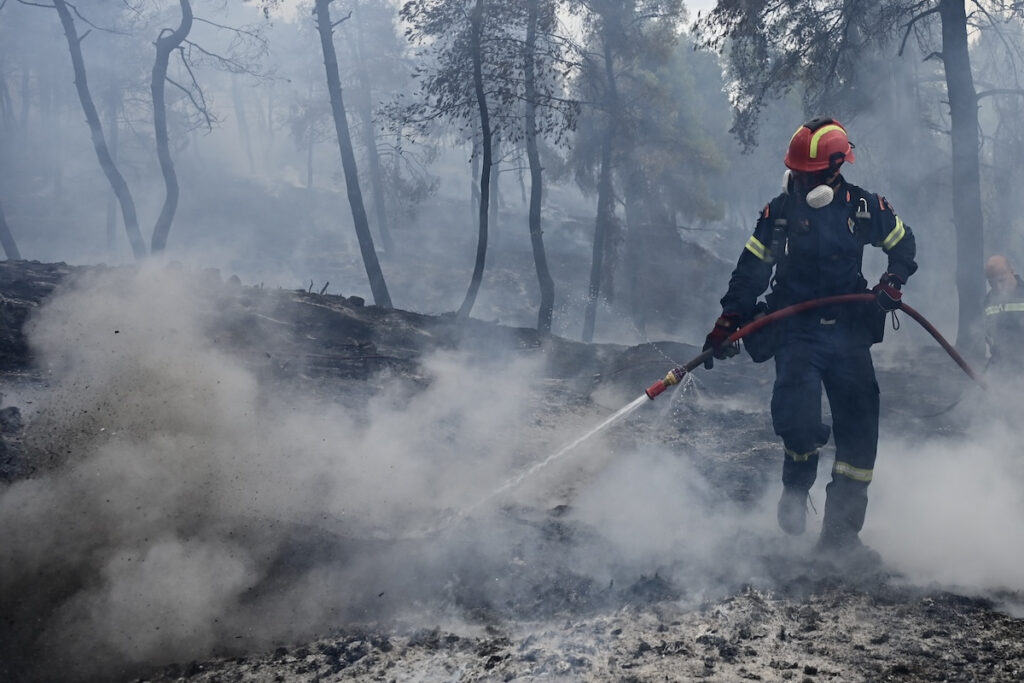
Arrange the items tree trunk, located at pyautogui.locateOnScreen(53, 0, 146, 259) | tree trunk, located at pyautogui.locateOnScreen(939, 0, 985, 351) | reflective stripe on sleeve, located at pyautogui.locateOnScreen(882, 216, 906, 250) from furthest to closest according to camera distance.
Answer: tree trunk, located at pyautogui.locateOnScreen(53, 0, 146, 259), tree trunk, located at pyautogui.locateOnScreen(939, 0, 985, 351), reflective stripe on sleeve, located at pyautogui.locateOnScreen(882, 216, 906, 250)

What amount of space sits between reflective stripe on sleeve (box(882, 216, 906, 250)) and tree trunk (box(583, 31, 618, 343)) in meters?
14.5

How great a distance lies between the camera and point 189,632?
389cm

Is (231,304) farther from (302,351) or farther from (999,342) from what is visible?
(999,342)

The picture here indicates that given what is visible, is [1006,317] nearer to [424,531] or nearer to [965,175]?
[965,175]

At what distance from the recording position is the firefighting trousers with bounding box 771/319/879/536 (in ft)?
14.6

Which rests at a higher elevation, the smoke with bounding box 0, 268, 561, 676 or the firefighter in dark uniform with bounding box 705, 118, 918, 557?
the firefighter in dark uniform with bounding box 705, 118, 918, 557

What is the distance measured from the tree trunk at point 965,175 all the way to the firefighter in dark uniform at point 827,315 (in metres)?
8.36

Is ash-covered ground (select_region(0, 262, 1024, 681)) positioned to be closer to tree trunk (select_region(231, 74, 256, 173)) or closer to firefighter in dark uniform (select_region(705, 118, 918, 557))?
firefighter in dark uniform (select_region(705, 118, 918, 557))

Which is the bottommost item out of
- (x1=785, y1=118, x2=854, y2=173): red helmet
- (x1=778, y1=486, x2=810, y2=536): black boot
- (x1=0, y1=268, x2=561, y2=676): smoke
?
(x1=0, y1=268, x2=561, y2=676): smoke

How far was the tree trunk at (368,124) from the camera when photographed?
1171 inches

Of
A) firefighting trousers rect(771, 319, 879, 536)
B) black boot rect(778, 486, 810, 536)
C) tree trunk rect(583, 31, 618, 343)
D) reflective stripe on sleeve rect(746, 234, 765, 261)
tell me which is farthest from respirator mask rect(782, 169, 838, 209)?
tree trunk rect(583, 31, 618, 343)

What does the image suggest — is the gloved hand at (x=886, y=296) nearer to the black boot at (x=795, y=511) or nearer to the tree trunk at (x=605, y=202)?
the black boot at (x=795, y=511)

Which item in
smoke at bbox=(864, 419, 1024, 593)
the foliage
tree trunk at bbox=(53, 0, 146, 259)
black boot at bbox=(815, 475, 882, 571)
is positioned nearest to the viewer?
smoke at bbox=(864, 419, 1024, 593)

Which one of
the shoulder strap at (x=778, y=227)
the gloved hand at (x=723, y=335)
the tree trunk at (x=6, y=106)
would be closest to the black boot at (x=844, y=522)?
the gloved hand at (x=723, y=335)
